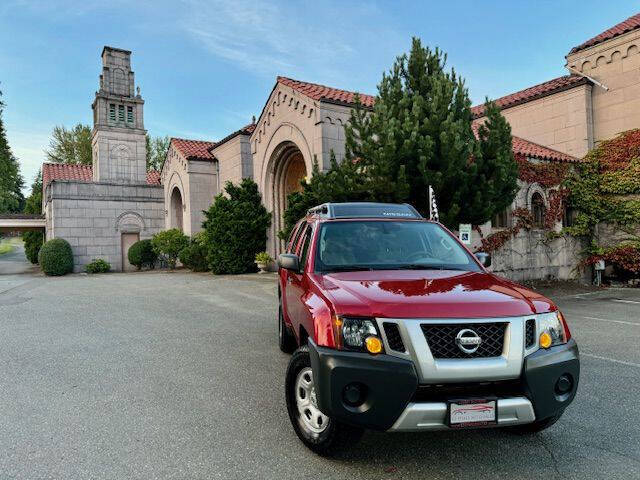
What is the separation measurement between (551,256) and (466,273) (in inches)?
552

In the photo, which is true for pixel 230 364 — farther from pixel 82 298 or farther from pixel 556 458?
pixel 82 298

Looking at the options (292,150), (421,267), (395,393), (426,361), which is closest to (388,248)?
(421,267)

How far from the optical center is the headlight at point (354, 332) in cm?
297

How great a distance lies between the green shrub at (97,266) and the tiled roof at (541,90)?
2158 centimetres

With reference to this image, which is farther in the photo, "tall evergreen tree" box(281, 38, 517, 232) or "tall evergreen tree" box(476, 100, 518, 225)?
"tall evergreen tree" box(476, 100, 518, 225)

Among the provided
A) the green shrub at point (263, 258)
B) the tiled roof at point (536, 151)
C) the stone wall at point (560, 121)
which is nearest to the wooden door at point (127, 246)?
the green shrub at point (263, 258)

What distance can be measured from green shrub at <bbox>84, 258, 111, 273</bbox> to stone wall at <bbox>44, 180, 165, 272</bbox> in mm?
1006

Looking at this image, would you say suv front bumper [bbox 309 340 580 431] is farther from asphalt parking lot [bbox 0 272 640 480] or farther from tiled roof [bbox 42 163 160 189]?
tiled roof [bbox 42 163 160 189]

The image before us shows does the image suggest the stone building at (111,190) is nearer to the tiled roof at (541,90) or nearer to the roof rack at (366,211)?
the tiled roof at (541,90)

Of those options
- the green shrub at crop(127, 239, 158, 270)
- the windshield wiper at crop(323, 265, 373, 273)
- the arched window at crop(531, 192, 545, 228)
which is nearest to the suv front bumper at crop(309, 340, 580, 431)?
the windshield wiper at crop(323, 265, 373, 273)

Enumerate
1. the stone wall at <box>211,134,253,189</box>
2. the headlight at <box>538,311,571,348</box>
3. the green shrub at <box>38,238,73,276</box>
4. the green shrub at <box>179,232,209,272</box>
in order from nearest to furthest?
1. the headlight at <box>538,311,571,348</box>
2. the stone wall at <box>211,134,253,189</box>
3. the green shrub at <box>179,232,209,272</box>
4. the green shrub at <box>38,238,73,276</box>

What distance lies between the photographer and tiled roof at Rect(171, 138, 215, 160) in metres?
25.1

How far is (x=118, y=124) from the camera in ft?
100

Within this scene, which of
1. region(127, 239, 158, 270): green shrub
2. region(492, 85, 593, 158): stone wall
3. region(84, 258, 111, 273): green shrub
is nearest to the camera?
region(492, 85, 593, 158): stone wall
